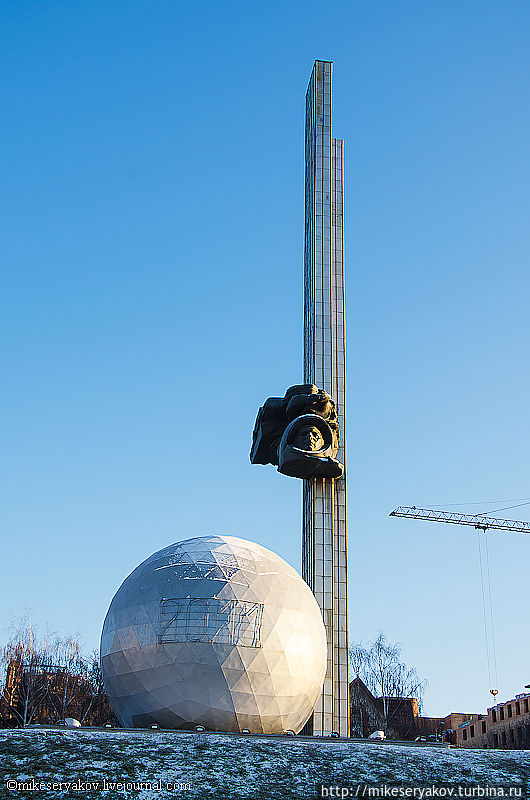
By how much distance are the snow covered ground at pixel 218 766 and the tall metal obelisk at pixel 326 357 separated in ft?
39.7

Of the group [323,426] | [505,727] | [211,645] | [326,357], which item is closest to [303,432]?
[323,426]

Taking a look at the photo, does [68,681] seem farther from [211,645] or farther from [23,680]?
[211,645]

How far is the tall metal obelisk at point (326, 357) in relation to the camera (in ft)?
93.0

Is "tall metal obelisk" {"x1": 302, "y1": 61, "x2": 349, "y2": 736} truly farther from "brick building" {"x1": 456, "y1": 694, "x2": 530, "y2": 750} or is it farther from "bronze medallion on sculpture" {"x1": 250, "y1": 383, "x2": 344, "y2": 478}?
"brick building" {"x1": 456, "y1": 694, "x2": 530, "y2": 750}

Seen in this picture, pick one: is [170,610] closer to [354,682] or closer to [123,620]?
[123,620]

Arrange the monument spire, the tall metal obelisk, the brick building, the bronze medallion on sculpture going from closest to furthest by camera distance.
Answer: the tall metal obelisk → the monument spire → the bronze medallion on sculpture → the brick building

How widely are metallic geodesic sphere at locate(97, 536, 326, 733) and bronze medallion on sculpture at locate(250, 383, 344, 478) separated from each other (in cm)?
1092

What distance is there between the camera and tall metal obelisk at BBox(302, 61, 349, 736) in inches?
1117

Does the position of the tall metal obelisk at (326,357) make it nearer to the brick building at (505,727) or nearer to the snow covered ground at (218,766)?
the snow covered ground at (218,766)

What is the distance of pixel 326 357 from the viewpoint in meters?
33.2

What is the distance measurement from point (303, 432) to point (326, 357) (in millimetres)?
4187

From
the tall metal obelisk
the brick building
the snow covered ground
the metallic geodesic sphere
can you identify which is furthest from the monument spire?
the brick building

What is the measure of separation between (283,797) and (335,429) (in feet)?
62.1

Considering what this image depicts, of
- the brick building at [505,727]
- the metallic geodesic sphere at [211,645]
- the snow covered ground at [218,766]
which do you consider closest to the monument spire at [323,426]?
the metallic geodesic sphere at [211,645]
